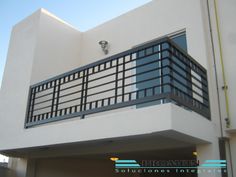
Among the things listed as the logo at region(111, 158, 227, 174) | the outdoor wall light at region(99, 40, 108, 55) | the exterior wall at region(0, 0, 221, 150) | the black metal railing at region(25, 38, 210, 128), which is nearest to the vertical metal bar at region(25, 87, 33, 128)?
the black metal railing at region(25, 38, 210, 128)

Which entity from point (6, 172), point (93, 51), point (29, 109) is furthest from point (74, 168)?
point (93, 51)

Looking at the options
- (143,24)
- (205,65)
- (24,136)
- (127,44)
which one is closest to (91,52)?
(127,44)

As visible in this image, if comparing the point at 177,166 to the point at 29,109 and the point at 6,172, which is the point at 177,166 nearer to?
the point at 29,109

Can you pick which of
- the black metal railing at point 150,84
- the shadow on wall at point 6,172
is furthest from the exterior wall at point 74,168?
the black metal railing at point 150,84

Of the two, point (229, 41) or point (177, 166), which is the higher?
point (229, 41)

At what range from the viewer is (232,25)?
5.18 meters

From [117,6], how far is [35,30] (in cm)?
225

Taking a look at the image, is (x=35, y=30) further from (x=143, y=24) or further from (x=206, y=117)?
(x=206, y=117)

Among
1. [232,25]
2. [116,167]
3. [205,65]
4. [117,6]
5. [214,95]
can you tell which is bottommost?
[116,167]

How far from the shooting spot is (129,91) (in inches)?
258

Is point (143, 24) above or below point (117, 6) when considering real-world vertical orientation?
below

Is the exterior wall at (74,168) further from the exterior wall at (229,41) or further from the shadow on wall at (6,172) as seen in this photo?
the exterior wall at (229,41)

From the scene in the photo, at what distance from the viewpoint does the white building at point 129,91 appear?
4.05 meters

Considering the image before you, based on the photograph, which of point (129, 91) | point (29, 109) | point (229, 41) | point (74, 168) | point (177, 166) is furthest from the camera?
point (74, 168)
